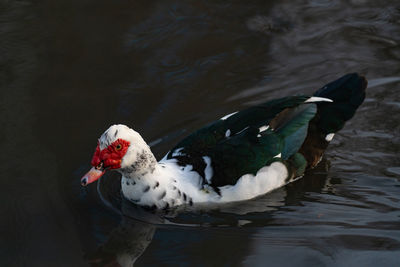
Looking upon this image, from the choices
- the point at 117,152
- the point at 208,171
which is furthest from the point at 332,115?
the point at 117,152

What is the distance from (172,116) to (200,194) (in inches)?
58.9

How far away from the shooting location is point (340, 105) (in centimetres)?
568

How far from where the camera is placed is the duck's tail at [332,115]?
18.6 ft

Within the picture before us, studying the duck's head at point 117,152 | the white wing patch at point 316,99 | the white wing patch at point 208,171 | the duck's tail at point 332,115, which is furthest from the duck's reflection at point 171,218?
the white wing patch at point 316,99

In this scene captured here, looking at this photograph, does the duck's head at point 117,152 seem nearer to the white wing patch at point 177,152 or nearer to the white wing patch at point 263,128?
the white wing patch at point 177,152

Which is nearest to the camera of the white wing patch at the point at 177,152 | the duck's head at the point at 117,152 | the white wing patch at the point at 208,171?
the duck's head at the point at 117,152

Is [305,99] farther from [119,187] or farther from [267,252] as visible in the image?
[119,187]

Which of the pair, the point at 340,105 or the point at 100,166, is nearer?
the point at 100,166

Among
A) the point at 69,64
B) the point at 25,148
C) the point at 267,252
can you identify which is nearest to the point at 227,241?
the point at 267,252

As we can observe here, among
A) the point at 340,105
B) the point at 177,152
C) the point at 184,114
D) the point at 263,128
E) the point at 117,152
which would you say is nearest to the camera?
the point at 117,152

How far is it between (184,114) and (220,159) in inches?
59.0

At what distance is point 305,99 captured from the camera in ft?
18.1

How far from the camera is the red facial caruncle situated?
502cm

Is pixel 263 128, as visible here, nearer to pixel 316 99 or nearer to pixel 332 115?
pixel 316 99
